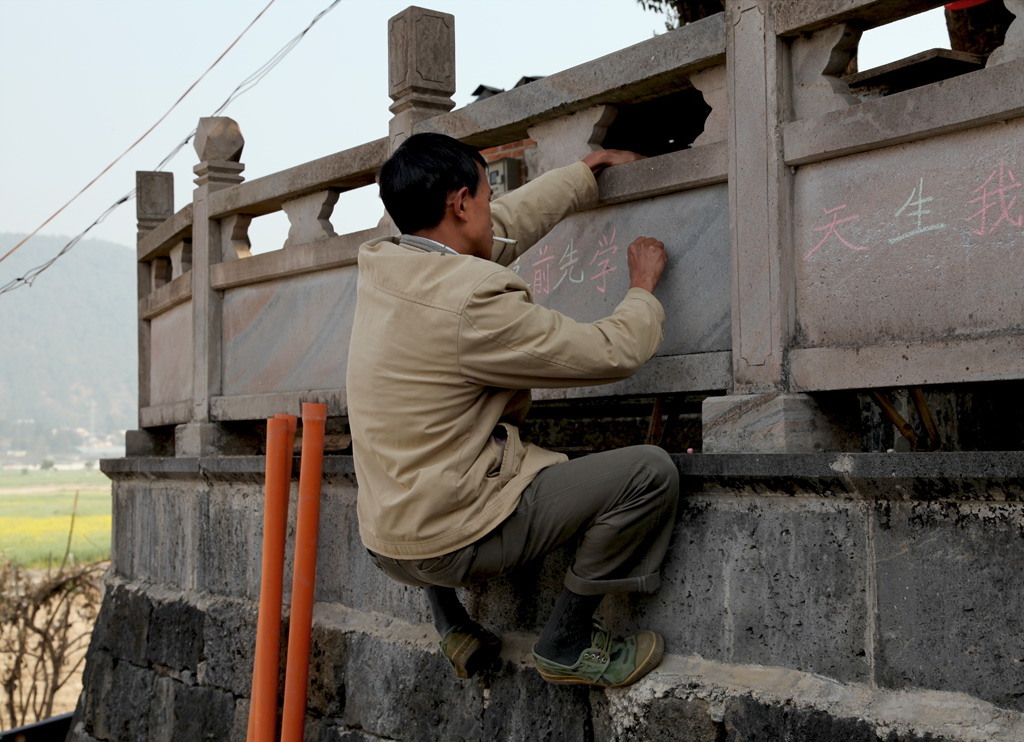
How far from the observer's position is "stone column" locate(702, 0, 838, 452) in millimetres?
3176

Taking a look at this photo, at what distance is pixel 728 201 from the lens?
3.39 meters

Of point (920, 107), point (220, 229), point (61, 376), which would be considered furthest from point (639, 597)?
point (61, 376)

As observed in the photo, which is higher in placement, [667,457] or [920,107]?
[920,107]

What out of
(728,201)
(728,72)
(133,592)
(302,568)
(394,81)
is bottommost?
(133,592)

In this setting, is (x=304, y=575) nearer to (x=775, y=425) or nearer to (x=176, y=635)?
(x=176, y=635)

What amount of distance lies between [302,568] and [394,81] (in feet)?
7.24

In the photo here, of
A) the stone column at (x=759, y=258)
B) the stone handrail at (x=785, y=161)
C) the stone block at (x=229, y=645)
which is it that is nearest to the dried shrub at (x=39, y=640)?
the stone block at (x=229, y=645)

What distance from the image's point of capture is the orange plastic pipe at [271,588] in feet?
13.6

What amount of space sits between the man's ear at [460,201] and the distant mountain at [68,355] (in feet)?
538

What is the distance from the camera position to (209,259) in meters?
5.97

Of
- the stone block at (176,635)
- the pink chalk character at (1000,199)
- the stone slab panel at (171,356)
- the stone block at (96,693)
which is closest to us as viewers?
the pink chalk character at (1000,199)

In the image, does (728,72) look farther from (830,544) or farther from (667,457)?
(830,544)

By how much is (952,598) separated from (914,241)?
1009 mm

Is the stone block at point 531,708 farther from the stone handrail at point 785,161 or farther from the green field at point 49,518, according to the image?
the green field at point 49,518
